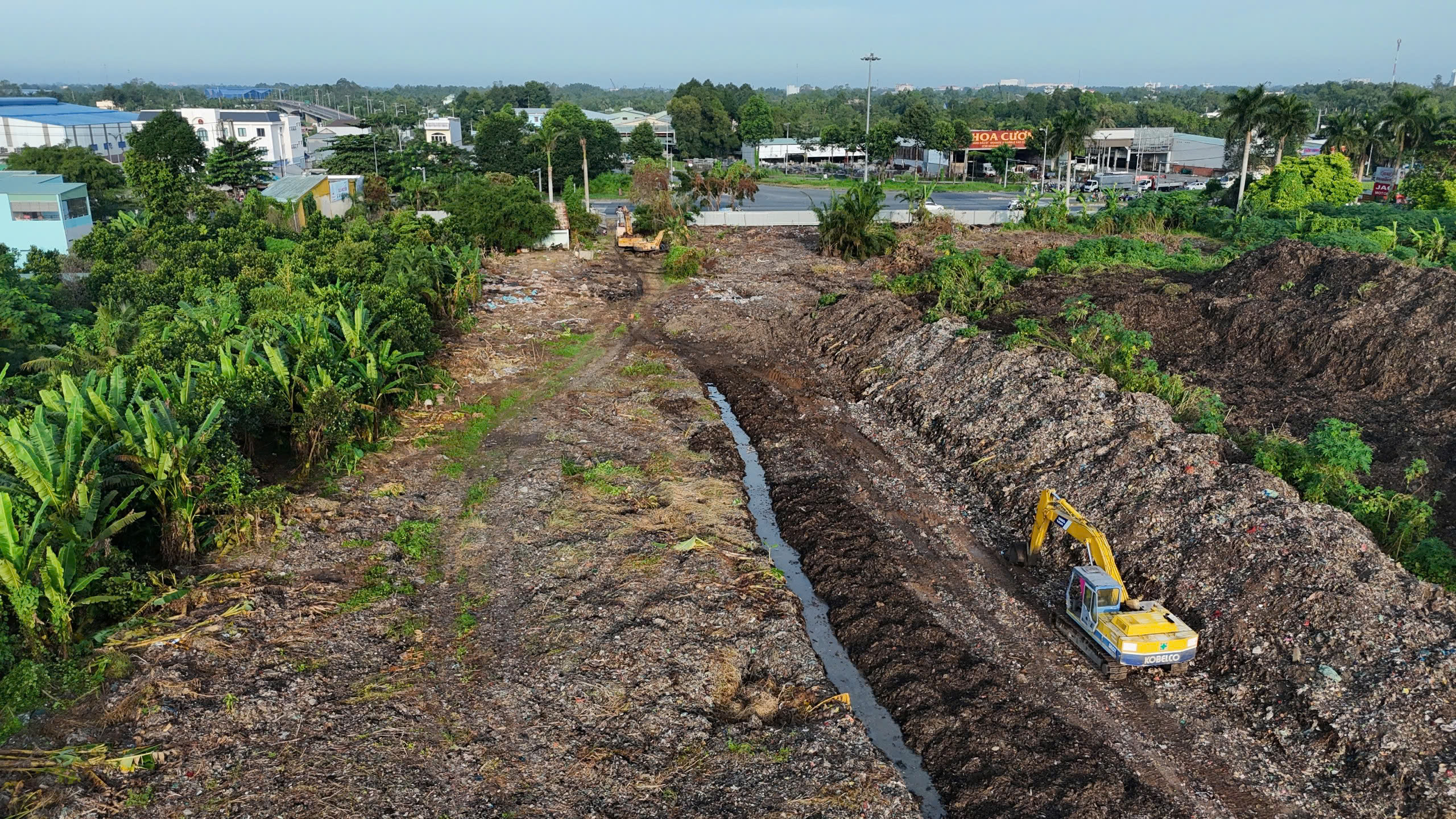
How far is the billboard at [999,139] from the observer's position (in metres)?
69.9

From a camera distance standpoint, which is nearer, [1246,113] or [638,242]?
[638,242]

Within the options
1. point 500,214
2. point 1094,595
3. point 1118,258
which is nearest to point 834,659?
point 1094,595

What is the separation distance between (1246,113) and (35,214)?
1981 inches

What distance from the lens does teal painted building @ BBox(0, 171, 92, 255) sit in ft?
105

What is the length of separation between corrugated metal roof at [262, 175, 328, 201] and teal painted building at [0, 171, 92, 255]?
836 centimetres

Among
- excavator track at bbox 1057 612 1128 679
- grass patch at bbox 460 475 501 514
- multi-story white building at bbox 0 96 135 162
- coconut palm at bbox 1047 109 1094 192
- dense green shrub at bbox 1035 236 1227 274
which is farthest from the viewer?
multi-story white building at bbox 0 96 135 162

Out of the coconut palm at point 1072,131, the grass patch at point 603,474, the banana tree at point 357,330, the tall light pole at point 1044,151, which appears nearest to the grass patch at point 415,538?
the grass patch at point 603,474

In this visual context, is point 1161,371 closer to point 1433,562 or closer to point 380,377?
point 1433,562

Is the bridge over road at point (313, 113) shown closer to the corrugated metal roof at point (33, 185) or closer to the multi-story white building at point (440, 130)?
the multi-story white building at point (440, 130)

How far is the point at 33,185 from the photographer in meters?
32.4

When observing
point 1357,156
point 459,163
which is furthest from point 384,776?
point 1357,156

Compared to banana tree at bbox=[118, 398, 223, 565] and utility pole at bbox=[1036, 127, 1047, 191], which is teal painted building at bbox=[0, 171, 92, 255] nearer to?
banana tree at bbox=[118, 398, 223, 565]

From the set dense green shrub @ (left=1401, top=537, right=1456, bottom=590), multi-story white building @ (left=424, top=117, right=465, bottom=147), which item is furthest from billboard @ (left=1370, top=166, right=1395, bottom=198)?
multi-story white building @ (left=424, top=117, right=465, bottom=147)

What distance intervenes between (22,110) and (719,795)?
95393 millimetres
